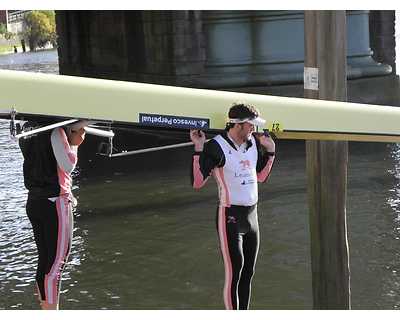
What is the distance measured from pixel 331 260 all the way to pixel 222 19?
36.9 feet

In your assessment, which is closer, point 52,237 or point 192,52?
point 52,237

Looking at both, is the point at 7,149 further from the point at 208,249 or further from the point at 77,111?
the point at 77,111

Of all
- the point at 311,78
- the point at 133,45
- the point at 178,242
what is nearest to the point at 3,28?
the point at 133,45

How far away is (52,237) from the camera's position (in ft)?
16.8

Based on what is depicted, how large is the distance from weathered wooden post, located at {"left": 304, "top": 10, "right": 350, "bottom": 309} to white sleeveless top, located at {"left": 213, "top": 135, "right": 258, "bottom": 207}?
518 mm

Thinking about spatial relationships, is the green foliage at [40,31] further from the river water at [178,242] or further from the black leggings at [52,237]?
the black leggings at [52,237]

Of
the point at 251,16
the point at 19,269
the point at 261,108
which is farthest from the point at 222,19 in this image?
the point at 261,108

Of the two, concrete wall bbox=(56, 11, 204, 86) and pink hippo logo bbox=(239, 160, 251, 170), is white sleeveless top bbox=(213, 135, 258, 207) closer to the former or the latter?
pink hippo logo bbox=(239, 160, 251, 170)

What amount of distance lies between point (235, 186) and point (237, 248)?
0.41 metres

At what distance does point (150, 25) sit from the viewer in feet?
57.9

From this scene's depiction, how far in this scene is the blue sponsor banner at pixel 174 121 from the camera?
18.0ft

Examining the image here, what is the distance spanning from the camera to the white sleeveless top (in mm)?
5227

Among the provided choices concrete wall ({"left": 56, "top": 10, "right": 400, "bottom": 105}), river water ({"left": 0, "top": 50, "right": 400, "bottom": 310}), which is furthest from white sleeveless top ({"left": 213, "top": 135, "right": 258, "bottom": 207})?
concrete wall ({"left": 56, "top": 10, "right": 400, "bottom": 105})

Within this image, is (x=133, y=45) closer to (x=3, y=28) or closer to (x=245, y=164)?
(x=245, y=164)
